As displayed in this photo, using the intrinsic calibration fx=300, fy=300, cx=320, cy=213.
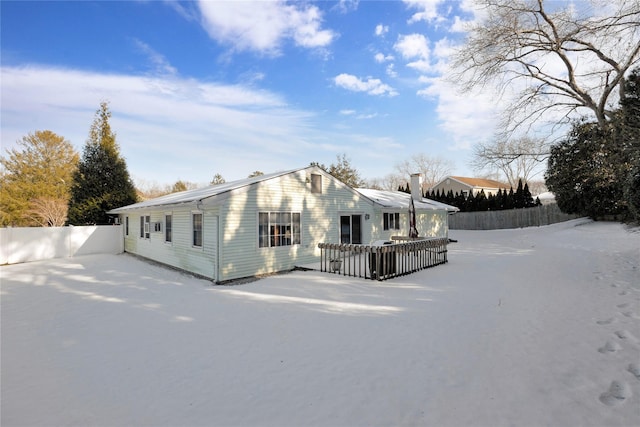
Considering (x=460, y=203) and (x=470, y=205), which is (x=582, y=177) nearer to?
(x=470, y=205)

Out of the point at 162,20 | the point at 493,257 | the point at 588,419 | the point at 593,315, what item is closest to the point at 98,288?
the point at 162,20

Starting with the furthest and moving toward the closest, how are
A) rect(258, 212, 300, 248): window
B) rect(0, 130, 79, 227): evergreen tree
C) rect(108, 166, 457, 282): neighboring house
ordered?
rect(0, 130, 79, 227): evergreen tree → rect(258, 212, 300, 248): window → rect(108, 166, 457, 282): neighboring house

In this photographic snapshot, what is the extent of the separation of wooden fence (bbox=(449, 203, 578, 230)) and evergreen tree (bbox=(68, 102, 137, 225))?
28.9 metres

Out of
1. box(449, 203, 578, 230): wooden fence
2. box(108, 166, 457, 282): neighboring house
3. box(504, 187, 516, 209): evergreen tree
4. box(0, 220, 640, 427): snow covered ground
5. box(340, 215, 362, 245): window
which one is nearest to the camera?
box(0, 220, 640, 427): snow covered ground

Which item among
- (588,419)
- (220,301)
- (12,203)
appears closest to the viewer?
(588,419)

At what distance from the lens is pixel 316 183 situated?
488 inches

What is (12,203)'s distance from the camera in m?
23.1

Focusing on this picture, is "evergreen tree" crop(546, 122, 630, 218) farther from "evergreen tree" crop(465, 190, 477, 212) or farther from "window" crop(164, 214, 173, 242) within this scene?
"window" crop(164, 214, 173, 242)

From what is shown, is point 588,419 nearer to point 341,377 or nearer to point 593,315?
point 341,377

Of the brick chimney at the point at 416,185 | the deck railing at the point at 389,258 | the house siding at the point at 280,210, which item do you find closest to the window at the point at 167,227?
the house siding at the point at 280,210

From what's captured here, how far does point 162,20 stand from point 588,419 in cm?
1535

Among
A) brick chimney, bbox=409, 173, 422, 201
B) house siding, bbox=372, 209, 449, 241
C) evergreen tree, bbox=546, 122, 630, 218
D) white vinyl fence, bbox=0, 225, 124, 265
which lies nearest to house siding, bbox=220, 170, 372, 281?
house siding, bbox=372, 209, 449, 241

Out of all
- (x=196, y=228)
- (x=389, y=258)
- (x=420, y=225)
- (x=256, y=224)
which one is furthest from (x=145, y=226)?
(x=420, y=225)

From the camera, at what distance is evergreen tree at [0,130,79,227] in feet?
74.9
